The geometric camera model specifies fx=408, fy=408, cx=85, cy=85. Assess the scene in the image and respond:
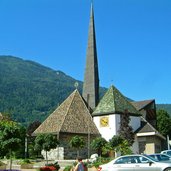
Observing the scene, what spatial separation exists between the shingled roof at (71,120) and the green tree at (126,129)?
11.0 ft

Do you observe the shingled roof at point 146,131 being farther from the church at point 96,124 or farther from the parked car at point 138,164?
the parked car at point 138,164

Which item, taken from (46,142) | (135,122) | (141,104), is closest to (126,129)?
(135,122)

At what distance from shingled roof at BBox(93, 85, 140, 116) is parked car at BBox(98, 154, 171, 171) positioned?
29270mm

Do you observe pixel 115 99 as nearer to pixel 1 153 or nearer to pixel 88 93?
pixel 88 93

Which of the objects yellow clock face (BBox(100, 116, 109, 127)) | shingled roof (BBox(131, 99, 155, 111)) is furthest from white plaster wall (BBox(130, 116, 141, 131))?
shingled roof (BBox(131, 99, 155, 111))

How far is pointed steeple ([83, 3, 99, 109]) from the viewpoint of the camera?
6197 cm

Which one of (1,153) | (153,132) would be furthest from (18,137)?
(153,132)

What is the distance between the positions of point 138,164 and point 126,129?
2841cm

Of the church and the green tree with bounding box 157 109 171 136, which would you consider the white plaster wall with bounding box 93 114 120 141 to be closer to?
the church

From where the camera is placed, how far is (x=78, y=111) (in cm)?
5244

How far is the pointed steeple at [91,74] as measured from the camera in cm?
6197

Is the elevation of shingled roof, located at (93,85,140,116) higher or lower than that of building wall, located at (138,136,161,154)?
higher

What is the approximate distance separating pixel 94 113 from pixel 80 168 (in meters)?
35.9

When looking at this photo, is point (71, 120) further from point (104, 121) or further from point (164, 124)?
point (164, 124)
